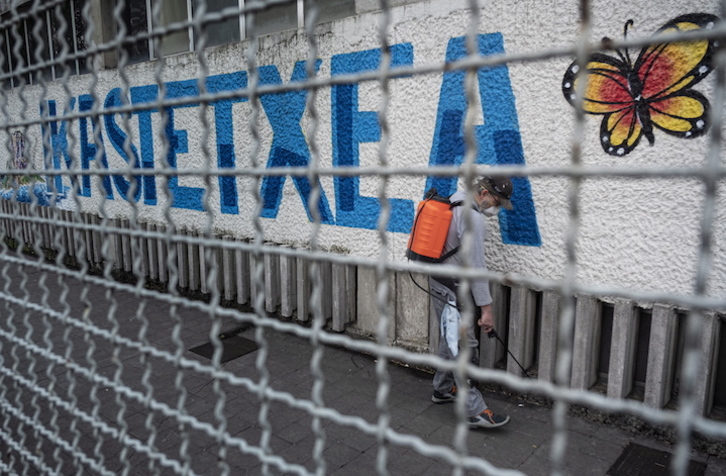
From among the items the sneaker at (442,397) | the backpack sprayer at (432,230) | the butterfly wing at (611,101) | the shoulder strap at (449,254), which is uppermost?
the butterfly wing at (611,101)

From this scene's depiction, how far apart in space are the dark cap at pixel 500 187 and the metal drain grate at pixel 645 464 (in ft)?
5.47

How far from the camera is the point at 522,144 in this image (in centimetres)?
366

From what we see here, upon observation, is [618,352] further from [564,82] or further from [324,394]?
[324,394]

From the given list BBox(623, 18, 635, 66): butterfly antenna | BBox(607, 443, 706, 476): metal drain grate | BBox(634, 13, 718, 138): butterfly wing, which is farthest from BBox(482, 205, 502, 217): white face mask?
BBox(607, 443, 706, 476): metal drain grate

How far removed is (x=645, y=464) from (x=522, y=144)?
6.96 ft

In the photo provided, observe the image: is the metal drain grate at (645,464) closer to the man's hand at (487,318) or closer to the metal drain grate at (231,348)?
the man's hand at (487,318)

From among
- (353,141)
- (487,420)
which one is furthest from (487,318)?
(353,141)

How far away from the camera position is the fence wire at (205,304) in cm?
89

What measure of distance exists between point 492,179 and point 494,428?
1659 millimetres

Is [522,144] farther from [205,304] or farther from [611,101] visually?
[205,304]

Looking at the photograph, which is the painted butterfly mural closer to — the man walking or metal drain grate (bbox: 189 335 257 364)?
the man walking

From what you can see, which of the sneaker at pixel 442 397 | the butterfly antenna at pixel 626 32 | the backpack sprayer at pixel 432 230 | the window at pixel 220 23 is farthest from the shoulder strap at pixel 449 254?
the window at pixel 220 23

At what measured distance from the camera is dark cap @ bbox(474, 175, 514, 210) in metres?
3.46

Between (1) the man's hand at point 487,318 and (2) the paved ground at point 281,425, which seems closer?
(2) the paved ground at point 281,425
